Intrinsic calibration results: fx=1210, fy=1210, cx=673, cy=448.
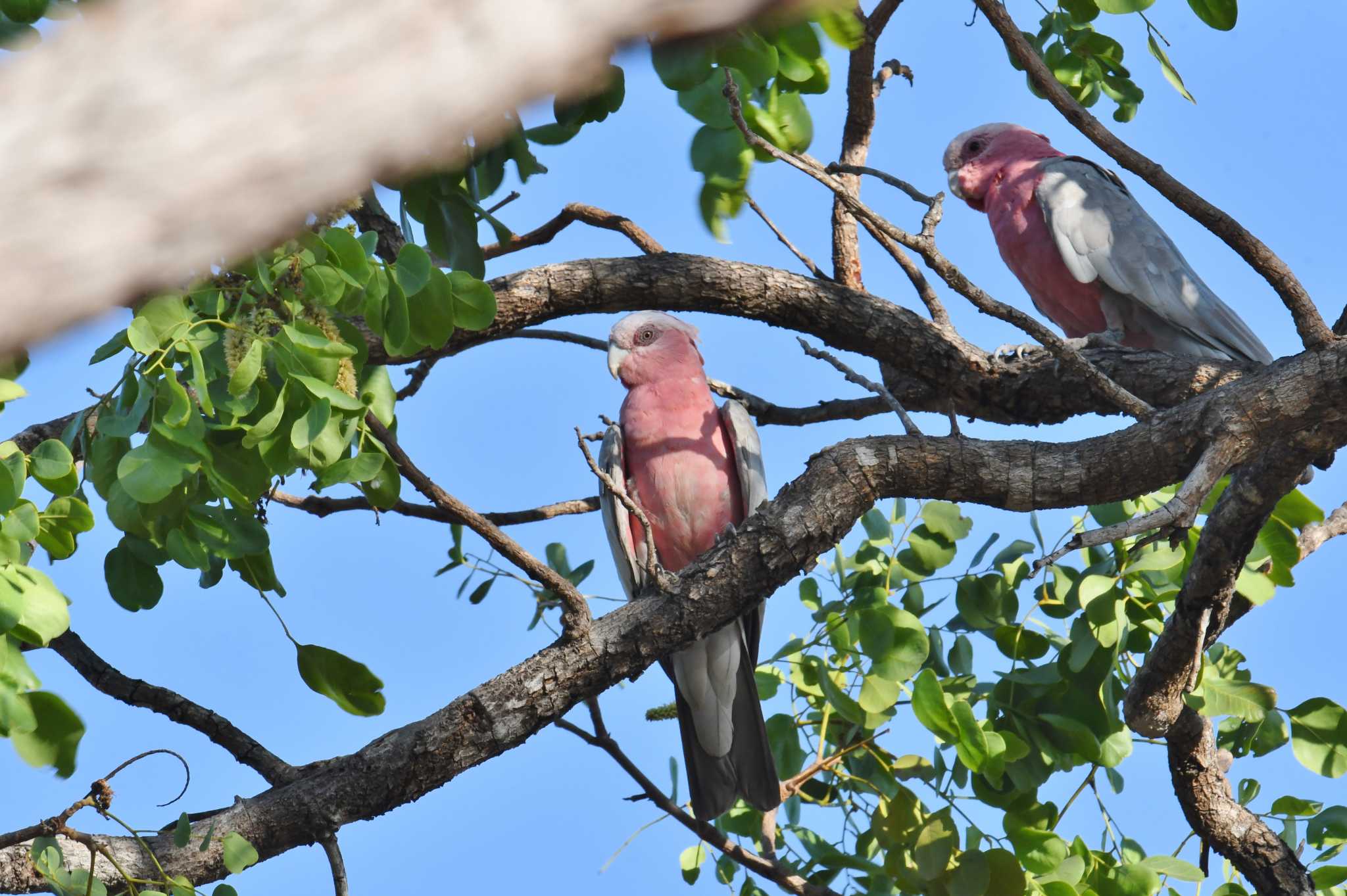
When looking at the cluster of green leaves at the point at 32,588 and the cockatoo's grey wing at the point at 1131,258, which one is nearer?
the cluster of green leaves at the point at 32,588

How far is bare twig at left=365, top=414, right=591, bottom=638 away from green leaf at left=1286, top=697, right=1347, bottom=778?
2.19 m

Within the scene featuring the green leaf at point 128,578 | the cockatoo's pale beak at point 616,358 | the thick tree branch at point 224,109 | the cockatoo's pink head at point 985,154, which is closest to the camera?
the thick tree branch at point 224,109

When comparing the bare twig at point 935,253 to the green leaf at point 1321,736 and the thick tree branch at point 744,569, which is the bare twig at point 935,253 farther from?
the green leaf at point 1321,736

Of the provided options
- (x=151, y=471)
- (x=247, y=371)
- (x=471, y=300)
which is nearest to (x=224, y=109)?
(x=247, y=371)

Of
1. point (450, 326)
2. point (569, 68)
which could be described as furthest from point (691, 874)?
point (569, 68)

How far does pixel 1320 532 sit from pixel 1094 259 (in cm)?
161

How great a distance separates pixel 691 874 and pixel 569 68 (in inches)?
166

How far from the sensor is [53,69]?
26.8 inches

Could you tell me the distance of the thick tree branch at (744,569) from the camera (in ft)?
10.3

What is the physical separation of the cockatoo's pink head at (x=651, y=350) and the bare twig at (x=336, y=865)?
2177mm

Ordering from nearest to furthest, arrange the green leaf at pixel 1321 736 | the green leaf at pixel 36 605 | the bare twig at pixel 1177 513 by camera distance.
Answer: the green leaf at pixel 36 605, the bare twig at pixel 1177 513, the green leaf at pixel 1321 736

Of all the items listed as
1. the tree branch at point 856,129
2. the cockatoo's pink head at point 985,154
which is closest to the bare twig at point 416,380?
the tree branch at point 856,129

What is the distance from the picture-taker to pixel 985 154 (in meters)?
5.91

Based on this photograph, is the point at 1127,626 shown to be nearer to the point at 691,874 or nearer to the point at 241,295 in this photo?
the point at 691,874
